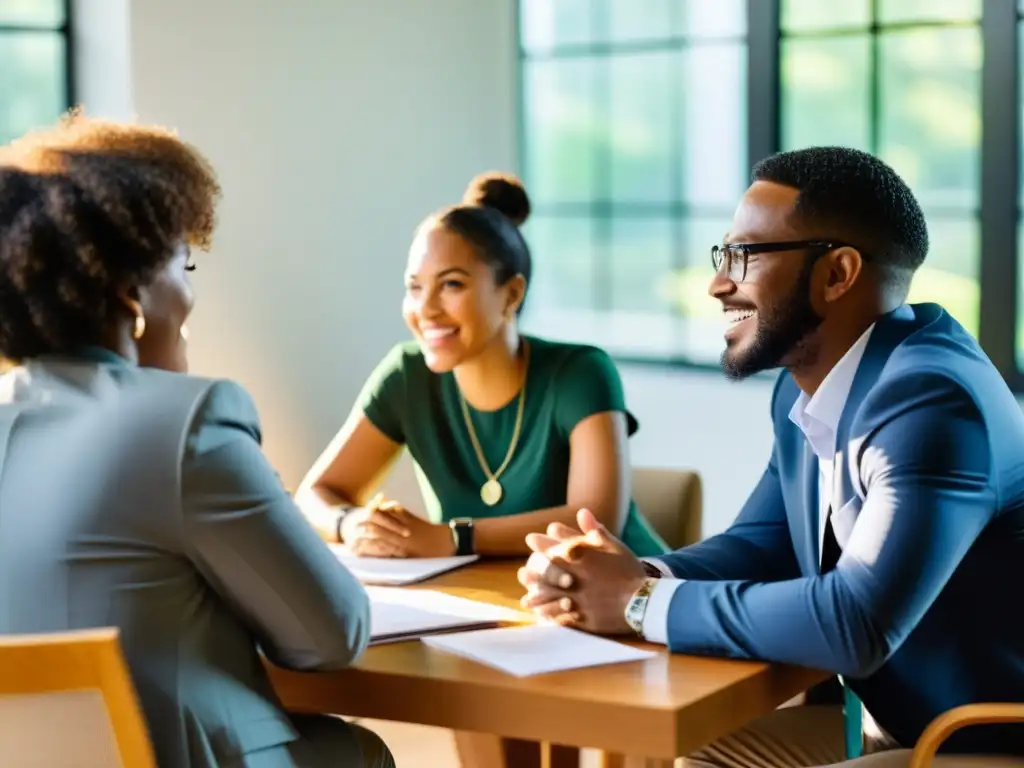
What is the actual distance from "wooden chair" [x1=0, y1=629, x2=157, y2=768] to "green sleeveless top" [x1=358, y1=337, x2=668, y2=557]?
4.49 ft

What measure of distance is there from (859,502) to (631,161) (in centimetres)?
A: 329

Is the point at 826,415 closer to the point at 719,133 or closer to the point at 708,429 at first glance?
the point at 708,429

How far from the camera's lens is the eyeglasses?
2092 millimetres

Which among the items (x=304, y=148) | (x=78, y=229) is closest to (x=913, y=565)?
(x=78, y=229)

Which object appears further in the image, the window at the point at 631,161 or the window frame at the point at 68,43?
the window at the point at 631,161

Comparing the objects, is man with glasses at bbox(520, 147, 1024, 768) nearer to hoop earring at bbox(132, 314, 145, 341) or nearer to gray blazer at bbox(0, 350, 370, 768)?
gray blazer at bbox(0, 350, 370, 768)

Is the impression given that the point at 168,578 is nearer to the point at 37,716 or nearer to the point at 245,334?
the point at 37,716

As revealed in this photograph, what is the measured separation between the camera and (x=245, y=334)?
4.30 m

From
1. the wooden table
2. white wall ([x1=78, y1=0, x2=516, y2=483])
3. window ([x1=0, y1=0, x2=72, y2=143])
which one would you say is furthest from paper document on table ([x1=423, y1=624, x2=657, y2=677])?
window ([x1=0, y1=0, x2=72, y2=143])

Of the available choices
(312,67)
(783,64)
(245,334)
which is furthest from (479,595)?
(783,64)

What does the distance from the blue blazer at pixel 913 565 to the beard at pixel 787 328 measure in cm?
9

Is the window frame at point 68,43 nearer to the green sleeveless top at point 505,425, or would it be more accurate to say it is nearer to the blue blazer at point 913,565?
Answer: the green sleeveless top at point 505,425

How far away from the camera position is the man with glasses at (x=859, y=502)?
72.9 inches

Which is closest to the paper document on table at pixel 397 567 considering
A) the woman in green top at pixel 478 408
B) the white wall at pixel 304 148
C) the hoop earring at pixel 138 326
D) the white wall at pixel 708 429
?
the woman in green top at pixel 478 408
